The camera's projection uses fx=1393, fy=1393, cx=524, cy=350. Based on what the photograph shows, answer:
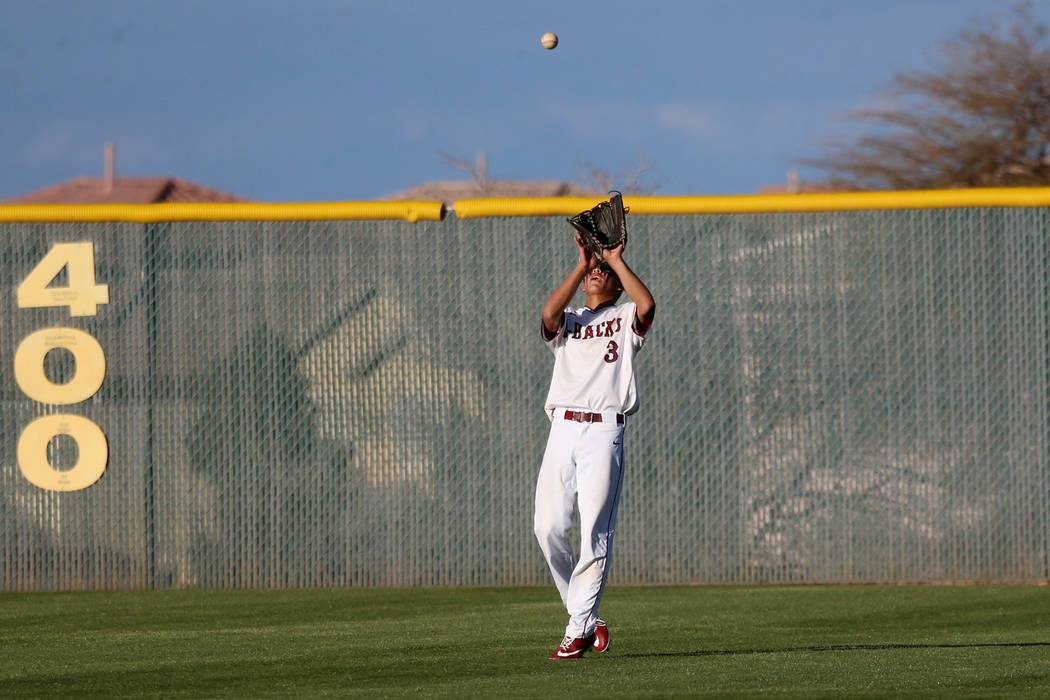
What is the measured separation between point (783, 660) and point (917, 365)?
11.6 ft

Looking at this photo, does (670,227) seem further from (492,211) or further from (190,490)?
(190,490)

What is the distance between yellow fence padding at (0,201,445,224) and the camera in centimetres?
917

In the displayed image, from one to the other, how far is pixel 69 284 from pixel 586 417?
460cm

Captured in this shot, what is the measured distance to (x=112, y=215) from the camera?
9211 millimetres

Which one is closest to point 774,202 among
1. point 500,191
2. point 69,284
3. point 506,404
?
point 506,404

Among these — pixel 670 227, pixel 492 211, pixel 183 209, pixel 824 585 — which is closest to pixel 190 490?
pixel 183 209

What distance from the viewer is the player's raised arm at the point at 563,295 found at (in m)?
6.09

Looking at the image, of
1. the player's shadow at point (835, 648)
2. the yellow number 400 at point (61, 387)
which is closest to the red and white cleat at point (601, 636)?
the player's shadow at point (835, 648)

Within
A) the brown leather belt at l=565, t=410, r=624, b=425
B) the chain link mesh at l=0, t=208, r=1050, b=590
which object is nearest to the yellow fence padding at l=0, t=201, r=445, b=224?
the chain link mesh at l=0, t=208, r=1050, b=590

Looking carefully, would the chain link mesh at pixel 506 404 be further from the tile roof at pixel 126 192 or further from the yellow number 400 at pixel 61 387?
the tile roof at pixel 126 192

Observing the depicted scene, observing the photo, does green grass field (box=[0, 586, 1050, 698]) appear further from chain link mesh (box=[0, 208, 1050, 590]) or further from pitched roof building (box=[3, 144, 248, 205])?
pitched roof building (box=[3, 144, 248, 205])

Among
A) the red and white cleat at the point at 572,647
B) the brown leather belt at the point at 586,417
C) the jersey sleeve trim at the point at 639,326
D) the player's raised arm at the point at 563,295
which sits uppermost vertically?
the player's raised arm at the point at 563,295

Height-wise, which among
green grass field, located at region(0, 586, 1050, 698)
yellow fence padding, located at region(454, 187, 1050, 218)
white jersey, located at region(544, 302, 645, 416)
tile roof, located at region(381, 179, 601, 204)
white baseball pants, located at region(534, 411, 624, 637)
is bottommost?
green grass field, located at region(0, 586, 1050, 698)

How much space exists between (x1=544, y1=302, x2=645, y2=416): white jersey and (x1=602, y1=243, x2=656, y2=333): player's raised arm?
0.42 feet
